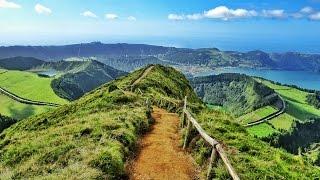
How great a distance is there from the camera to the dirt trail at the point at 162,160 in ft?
70.7

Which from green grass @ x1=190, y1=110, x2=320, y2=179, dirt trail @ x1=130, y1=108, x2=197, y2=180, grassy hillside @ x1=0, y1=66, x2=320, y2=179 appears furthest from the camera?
dirt trail @ x1=130, y1=108, x2=197, y2=180

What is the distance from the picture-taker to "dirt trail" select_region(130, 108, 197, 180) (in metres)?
21.6

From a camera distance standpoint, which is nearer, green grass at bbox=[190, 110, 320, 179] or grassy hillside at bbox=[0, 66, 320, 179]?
green grass at bbox=[190, 110, 320, 179]

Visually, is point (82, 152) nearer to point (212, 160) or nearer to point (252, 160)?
point (212, 160)

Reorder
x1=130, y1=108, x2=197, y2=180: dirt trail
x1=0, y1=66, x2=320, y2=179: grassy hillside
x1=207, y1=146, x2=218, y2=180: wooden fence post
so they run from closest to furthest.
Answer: x1=0, y1=66, x2=320, y2=179: grassy hillside, x1=207, y1=146, x2=218, y2=180: wooden fence post, x1=130, y1=108, x2=197, y2=180: dirt trail

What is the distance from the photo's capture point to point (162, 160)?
2417 cm

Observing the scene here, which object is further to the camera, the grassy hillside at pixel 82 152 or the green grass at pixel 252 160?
the grassy hillside at pixel 82 152

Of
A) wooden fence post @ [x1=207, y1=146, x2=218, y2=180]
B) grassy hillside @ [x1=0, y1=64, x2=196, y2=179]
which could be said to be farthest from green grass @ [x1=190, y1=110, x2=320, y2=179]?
grassy hillside @ [x1=0, y1=64, x2=196, y2=179]

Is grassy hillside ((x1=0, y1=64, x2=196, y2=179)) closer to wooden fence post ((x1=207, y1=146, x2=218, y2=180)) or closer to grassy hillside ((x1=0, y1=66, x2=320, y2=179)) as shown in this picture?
grassy hillside ((x1=0, y1=66, x2=320, y2=179))

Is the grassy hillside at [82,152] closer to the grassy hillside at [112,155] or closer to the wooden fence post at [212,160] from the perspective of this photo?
the grassy hillside at [112,155]

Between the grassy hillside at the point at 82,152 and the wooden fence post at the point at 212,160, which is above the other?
the wooden fence post at the point at 212,160

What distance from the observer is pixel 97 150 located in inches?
904

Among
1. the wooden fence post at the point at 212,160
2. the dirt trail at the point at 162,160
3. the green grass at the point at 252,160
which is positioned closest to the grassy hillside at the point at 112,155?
the green grass at the point at 252,160

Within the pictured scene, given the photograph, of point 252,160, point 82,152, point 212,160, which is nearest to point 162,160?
point 82,152
